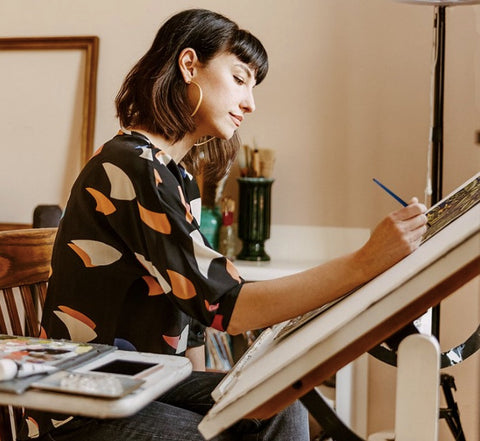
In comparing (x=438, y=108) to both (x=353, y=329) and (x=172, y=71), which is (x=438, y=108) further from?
(x=353, y=329)

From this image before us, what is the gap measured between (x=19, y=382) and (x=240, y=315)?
32 centimetres

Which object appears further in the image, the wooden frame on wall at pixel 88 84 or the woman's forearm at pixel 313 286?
the wooden frame on wall at pixel 88 84

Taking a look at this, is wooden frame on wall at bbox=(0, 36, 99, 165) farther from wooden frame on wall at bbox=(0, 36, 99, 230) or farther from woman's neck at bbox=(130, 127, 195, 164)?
woman's neck at bbox=(130, 127, 195, 164)

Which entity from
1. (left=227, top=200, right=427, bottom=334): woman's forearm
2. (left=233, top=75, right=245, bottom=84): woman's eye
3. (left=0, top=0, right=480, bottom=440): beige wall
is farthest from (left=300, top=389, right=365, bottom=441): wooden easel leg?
(left=0, top=0, right=480, bottom=440): beige wall

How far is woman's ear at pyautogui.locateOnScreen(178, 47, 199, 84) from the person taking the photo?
1.26 meters

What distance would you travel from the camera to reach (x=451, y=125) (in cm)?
223

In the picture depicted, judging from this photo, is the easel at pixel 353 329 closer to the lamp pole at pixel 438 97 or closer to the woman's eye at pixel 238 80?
the woman's eye at pixel 238 80

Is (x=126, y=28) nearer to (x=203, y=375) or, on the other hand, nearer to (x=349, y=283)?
(x=203, y=375)

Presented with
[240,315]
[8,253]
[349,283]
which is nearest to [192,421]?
[240,315]

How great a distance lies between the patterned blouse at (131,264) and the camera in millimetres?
910

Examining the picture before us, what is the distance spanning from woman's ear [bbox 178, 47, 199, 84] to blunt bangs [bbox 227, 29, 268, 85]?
0.08m

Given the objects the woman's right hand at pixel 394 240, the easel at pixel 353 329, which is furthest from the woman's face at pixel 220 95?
the easel at pixel 353 329

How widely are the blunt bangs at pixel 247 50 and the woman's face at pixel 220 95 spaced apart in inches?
0.6

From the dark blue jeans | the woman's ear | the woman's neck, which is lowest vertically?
the dark blue jeans
